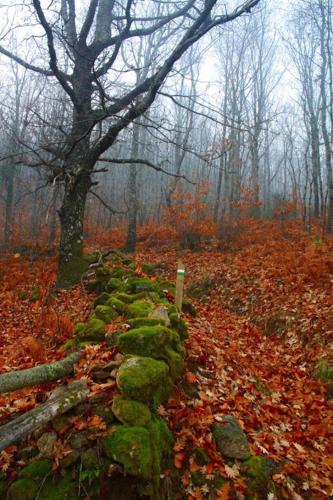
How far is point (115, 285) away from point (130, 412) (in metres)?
4.45

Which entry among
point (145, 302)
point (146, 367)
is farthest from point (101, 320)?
point (146, 367)

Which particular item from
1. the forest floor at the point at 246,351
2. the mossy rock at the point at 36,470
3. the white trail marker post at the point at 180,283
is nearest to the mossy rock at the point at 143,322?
the forest floor at the point at 246,351

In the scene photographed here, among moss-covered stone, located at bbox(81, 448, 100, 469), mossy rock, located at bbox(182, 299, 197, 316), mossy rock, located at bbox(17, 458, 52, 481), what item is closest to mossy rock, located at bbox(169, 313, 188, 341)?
mossy rock, located at bbox(182, 299, 197, 316)

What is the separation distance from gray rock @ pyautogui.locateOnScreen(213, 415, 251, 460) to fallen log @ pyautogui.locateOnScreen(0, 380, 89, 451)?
1564 millimetres

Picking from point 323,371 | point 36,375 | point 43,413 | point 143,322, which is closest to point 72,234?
point 143,322

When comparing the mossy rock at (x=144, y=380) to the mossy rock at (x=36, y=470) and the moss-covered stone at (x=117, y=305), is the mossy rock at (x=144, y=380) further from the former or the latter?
the moss-covered stone at (x=117, y=305)

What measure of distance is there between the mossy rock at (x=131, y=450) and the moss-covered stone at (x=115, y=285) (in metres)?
4.39

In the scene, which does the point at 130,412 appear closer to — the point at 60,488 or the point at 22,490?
the point at 60,488

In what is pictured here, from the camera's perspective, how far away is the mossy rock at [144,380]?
330 cm

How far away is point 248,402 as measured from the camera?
461 centimetres

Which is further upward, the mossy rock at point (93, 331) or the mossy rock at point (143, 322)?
the mossy rock at point (143, 322)

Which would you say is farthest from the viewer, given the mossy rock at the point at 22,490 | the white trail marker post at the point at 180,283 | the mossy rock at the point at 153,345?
the white trail marker post at the point at 180,283

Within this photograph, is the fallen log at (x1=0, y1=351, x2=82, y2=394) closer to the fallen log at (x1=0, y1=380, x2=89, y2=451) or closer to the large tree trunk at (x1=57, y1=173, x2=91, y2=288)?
the fallen log at (x1=0, y1=380, x2=89, y2=451)

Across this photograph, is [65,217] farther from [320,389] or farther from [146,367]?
[320,389]
